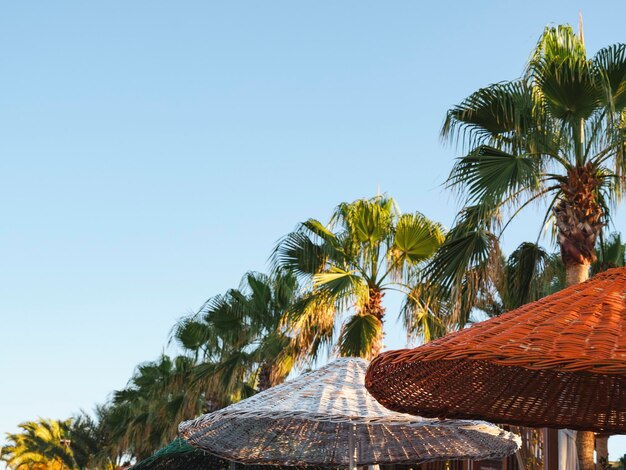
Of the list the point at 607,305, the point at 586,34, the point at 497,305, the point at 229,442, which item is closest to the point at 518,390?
the point at 607,305

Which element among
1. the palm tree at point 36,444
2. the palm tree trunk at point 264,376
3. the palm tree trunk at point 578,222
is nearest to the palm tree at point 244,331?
the palm tree trunk at point 264,376

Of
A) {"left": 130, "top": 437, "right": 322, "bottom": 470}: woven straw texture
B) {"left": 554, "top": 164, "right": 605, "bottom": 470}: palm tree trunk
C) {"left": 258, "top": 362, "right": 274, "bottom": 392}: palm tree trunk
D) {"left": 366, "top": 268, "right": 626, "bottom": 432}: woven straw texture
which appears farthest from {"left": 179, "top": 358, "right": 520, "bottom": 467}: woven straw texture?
{"left": 258, "top": 362, "right": 274, "bottom": 392}: palm tree trunk

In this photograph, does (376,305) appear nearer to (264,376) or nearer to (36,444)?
(264,376)

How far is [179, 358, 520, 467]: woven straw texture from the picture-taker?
22.0 feet

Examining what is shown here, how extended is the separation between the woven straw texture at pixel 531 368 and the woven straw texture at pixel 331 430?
2.06m

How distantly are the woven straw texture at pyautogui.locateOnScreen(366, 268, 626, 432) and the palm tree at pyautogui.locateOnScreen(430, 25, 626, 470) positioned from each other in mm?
5504

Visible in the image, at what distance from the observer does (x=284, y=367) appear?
18703mm

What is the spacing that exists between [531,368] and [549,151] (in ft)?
26.5

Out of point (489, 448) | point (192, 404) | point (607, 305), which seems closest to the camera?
point (607, 305)

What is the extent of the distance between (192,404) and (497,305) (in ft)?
35.1

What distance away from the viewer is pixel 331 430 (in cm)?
930

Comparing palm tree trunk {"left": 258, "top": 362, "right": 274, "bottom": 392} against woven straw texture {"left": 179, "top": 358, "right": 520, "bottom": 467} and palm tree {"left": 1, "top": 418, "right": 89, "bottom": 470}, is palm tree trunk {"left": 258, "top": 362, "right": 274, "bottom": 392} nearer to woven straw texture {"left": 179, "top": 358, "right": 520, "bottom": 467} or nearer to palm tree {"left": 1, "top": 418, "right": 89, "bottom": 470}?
woven straw texture {"left": 179, "top": 358, "right": 520, "bottom": 467}

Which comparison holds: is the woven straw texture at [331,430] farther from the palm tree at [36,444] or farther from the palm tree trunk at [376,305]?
the palm tree at [36,444]

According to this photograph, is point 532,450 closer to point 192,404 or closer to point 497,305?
point 497,305
